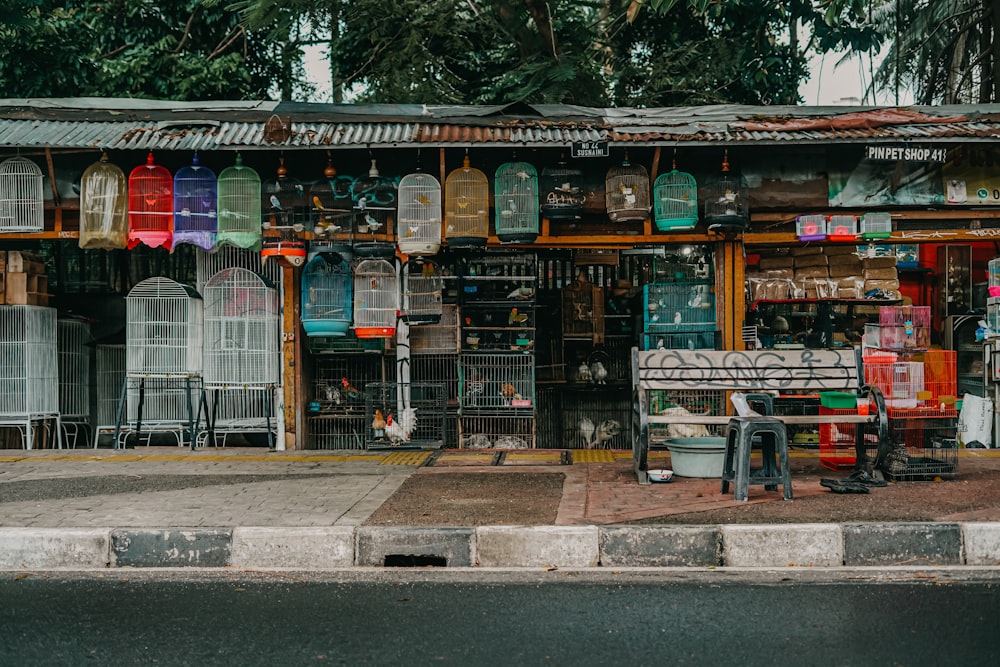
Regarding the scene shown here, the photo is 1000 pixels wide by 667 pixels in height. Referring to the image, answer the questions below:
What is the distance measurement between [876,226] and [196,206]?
23.6ft

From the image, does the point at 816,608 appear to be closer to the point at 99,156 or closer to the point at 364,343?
the point at 364,343

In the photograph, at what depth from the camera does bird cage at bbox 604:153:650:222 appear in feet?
32.4

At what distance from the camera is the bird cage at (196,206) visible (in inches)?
388

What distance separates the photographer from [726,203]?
9.92m

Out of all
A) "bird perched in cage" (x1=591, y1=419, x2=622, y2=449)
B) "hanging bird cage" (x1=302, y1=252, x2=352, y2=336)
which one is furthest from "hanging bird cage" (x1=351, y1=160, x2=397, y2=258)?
"bird perched in cage" (x1=591, y1=419, x2=622, y2=449)

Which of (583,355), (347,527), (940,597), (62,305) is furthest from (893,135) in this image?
(62,305)

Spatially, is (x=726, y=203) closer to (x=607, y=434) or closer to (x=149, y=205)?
(x=607, y=434)

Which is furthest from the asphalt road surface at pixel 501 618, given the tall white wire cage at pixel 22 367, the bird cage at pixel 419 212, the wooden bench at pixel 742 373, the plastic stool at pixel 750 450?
the tall white wire cage at pixel 22 367

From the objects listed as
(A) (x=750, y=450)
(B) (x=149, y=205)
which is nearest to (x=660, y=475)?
(A) (x=750, y=450)

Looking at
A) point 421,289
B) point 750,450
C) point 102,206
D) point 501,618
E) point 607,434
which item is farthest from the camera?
point 607,434

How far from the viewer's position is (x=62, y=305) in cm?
1166

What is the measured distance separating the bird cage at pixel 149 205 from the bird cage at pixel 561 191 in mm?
3949

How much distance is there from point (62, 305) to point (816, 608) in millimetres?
9998

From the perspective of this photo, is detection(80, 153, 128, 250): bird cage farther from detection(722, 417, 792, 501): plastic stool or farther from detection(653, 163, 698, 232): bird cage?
detection(722, 417, 792, 501): plastic stool
